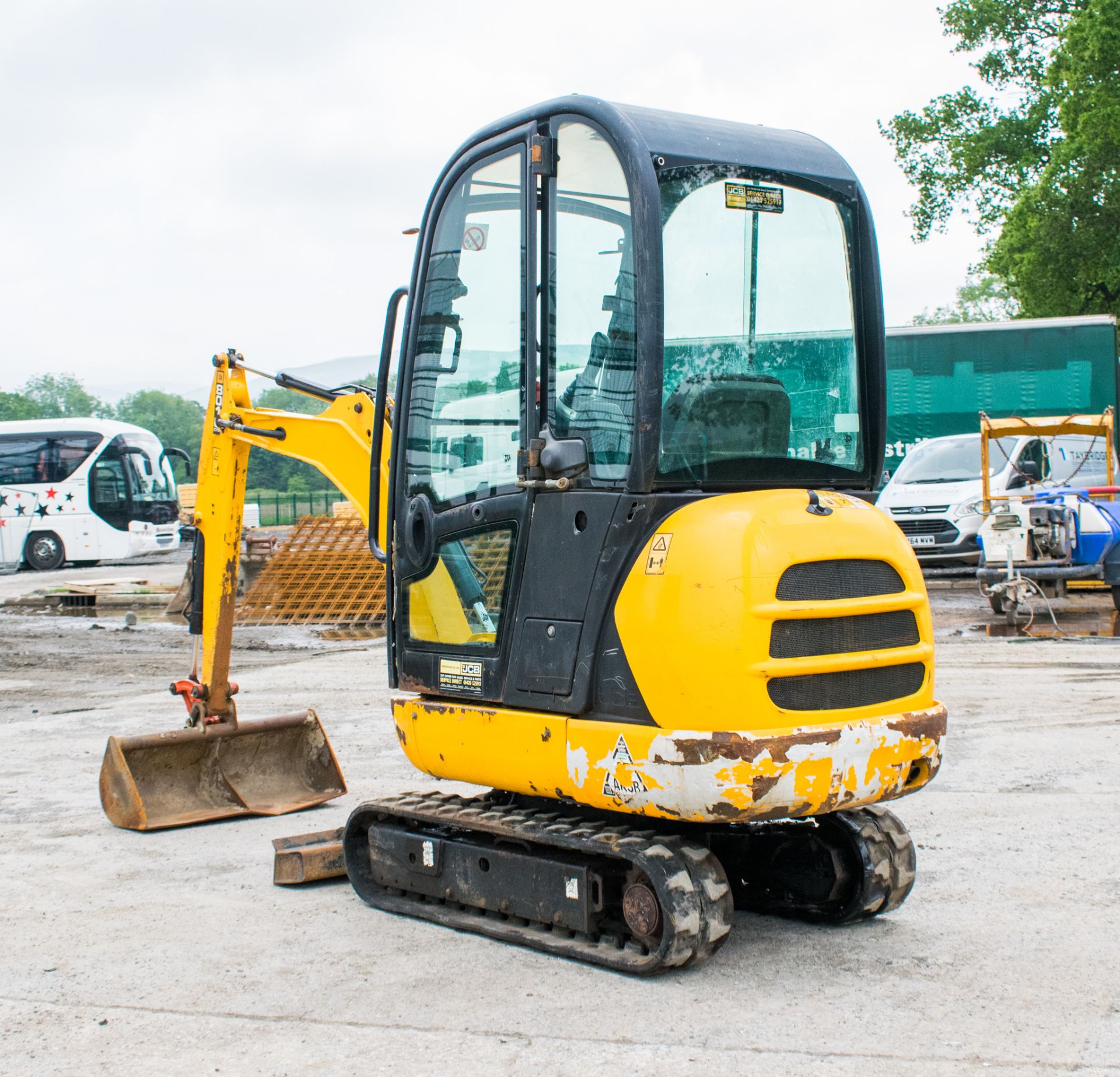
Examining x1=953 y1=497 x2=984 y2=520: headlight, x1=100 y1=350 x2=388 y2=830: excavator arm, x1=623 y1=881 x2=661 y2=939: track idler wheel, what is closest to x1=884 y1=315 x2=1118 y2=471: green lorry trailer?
x1=953 y1=497 x2=984 y2=520: headlight

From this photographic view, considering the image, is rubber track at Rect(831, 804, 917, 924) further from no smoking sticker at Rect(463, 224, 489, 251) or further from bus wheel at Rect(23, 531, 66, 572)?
bus wheel at Rect(23, 531, 66, 572)

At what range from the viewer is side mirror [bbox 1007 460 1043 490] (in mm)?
15541

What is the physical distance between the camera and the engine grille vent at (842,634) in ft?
14.6

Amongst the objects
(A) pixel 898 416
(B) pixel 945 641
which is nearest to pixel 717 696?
(B) pixel 945 641

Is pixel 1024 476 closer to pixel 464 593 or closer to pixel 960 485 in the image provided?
pixel 960 485

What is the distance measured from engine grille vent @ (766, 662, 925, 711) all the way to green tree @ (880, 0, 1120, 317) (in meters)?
28.5

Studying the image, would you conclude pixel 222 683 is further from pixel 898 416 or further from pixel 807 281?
pixel 898 416

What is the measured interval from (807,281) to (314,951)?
3.08 m

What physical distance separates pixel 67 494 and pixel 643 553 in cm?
2911

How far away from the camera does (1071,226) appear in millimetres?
31625

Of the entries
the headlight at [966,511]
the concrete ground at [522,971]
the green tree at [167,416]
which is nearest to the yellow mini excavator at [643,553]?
the concrete ground at [522,971]

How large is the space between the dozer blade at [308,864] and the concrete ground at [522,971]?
6 centimetres

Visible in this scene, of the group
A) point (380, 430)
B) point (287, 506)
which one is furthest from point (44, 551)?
point (287, 506)

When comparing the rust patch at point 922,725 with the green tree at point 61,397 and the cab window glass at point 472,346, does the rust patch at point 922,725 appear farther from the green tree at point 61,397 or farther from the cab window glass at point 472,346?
the green tree at point 61,397
